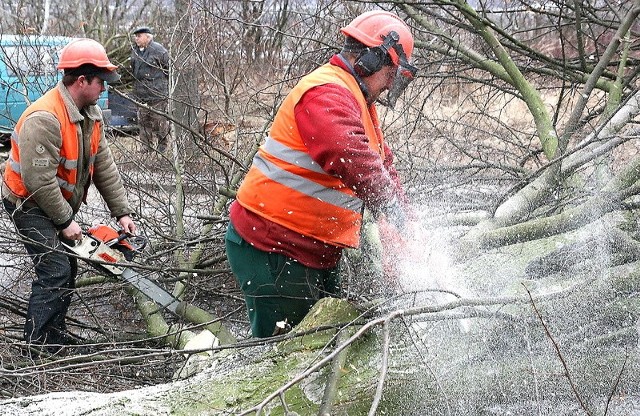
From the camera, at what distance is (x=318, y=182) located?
11.3ft

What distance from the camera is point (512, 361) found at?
2.54m

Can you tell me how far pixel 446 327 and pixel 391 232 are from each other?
76cm

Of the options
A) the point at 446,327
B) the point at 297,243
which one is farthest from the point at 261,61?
the point at 446,327

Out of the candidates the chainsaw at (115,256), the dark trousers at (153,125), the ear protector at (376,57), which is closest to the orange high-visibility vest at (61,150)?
the chainsaw at (115,256)

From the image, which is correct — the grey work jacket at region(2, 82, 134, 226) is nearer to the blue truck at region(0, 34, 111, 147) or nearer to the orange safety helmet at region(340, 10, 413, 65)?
the blue truck at region(0, 34, 111, 147)

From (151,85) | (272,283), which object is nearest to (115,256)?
(272,283)

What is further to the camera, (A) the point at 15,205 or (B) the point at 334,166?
(A) the point at 15,205

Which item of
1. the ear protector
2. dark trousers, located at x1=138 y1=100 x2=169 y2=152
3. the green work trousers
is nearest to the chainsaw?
the green work trousers

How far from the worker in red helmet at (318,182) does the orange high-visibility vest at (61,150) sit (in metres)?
1.48

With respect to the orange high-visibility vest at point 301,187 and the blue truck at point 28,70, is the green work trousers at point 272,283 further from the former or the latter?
the blue truck at point 28,70

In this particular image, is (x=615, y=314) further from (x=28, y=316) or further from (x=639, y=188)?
(x=28, y=316)

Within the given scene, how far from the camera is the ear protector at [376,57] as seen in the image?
11.0ft

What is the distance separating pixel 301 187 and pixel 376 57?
65 centimetres

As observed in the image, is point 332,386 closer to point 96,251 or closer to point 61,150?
point 96,251
